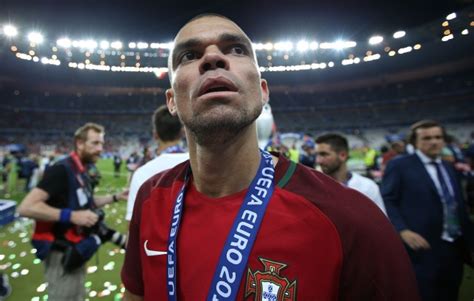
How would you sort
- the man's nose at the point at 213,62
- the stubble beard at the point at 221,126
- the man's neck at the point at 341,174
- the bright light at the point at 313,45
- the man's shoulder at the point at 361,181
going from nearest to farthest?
1. the stubble beard at the point at 221,126
2. the man's nose at the point at 213,62
3. the man's shoulder at the point at 361,181
4. the man's neck at the point at 341,174
5. the bright light at the point at 313,45

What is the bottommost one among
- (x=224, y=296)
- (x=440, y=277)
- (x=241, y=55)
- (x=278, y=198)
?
(x=440, y=277)

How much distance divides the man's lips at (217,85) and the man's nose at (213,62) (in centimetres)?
10

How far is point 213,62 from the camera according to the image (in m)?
1.33

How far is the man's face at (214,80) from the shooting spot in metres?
1.24

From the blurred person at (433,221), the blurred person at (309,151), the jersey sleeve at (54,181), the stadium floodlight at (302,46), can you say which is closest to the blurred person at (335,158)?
the blurred person at (433,221)

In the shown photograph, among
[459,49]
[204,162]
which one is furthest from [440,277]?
[459,49]

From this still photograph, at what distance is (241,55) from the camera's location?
4.68ft

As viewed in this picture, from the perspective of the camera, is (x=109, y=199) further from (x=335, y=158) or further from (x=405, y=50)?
(x=405, y=50)

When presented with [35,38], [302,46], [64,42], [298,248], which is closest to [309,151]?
[298,248]

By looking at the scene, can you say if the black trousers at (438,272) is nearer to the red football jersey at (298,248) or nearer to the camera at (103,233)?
the red football jersey at (298,248)

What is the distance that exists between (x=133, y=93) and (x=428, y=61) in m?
41.5

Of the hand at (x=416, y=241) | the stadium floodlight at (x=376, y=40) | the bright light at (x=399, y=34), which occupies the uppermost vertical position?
the stadium floodlight at (x=376, y=40)

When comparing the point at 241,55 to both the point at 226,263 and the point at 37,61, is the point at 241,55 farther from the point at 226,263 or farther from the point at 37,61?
the point at 37,61

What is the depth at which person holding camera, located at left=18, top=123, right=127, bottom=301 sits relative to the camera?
2814 millimetres
